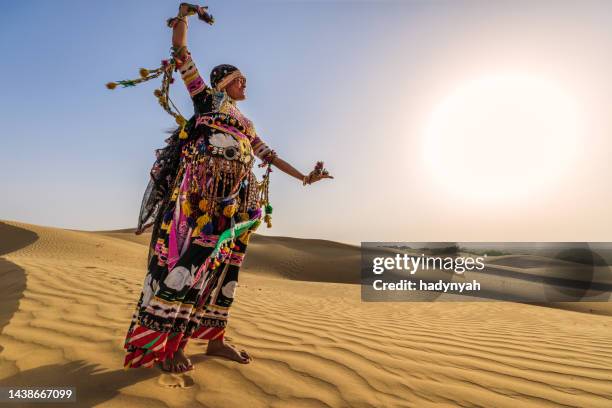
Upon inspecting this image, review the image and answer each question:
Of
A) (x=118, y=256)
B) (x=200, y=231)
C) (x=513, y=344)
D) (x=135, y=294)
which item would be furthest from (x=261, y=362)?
(x=118, y=256)

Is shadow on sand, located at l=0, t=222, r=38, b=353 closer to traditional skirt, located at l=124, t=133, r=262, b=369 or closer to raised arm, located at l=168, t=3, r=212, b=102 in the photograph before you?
traditional skirt, located at l=124, t=133, r=262, b=369

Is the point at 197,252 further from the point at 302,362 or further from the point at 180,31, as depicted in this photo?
the point at 180,31

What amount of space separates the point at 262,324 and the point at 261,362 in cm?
129

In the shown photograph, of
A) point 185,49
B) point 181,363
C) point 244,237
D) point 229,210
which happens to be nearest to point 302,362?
point 181,363

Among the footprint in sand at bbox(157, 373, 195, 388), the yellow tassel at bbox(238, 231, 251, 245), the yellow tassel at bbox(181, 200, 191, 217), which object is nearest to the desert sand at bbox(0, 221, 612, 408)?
the footprint in sand at bbox(157, 373, 195, 388)

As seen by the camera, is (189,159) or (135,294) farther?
(135,294)

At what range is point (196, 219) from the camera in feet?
7.66

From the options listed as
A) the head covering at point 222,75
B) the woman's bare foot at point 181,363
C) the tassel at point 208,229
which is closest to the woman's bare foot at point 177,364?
the woman's bare foot at point 181,363

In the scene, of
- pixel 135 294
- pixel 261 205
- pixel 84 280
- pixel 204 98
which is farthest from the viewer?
pixel 84 280

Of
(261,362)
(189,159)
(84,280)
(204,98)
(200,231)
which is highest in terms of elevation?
(204,98)

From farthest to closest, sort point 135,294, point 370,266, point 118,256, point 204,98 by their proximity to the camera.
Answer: point 370,266 → point 118,256 → point 135,294 → point 204,98

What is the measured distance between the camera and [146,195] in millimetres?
2557

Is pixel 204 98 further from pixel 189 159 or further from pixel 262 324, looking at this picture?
pixel 262 324

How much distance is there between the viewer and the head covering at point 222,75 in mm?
2623
